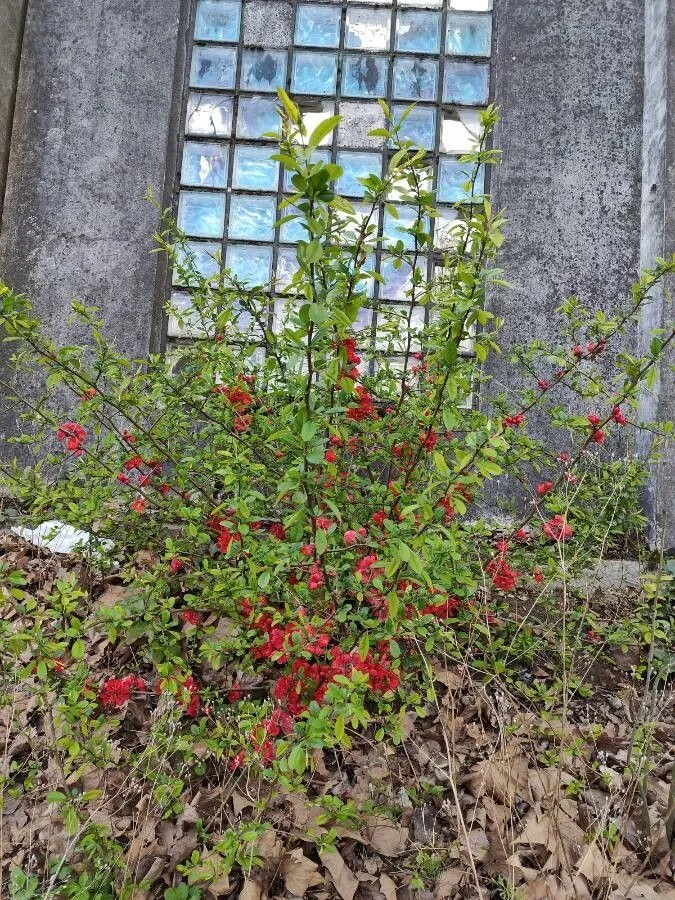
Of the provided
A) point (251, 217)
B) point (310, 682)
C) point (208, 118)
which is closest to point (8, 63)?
point (208, 118)

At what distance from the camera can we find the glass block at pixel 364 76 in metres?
4.26

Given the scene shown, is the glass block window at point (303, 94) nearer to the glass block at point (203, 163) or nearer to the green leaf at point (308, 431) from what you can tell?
the glass block at point (203, 163)

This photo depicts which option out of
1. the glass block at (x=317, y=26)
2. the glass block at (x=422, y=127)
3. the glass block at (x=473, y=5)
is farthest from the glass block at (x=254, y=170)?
the glass block at (x=473, y=5)

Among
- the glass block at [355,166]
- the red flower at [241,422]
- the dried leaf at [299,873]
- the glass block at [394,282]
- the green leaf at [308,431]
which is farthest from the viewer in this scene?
the glass block at [355,166]

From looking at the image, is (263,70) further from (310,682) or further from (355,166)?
(310,682)

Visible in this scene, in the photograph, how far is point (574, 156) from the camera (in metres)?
4.09

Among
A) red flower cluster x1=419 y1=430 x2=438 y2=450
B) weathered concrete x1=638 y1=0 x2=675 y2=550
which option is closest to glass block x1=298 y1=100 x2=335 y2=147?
weathered concrete x1=638 y1=0 x2=675 y2=550

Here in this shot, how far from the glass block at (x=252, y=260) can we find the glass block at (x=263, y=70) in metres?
1.05

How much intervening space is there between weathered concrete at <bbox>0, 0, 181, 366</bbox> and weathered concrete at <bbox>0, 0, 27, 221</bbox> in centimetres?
5

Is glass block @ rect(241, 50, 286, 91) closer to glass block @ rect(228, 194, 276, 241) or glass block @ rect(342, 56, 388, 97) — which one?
glass block @ rect(342, 56, 388, 97)

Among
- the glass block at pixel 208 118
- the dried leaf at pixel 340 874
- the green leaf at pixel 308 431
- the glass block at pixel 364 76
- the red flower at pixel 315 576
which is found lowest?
the dried leaf at pixel 340 874

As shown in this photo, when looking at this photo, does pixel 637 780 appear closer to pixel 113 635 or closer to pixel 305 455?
pixel 305 455

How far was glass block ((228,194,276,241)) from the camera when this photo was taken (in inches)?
167

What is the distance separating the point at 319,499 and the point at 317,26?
3695 millimetres
